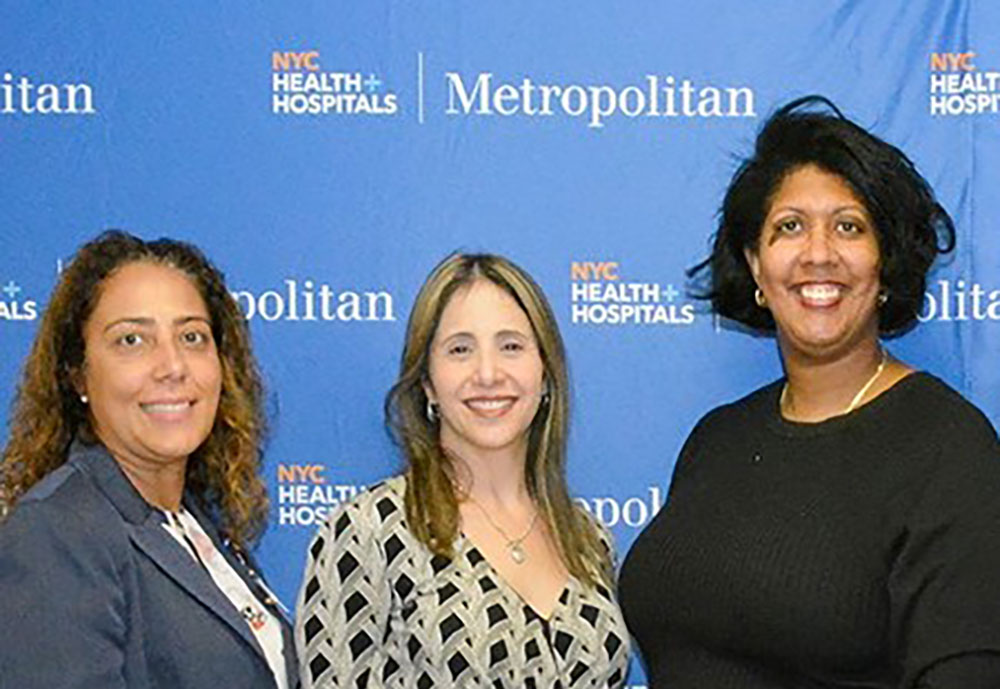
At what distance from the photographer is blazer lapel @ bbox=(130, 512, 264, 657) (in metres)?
2.05

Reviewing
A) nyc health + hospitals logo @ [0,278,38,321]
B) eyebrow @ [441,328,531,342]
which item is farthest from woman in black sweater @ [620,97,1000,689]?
nyc health + hospitals logo @ [0,278,38,321]

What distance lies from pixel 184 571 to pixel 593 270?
3.62 feet

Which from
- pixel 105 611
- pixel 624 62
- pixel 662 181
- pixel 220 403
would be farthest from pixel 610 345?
pixel 105 611

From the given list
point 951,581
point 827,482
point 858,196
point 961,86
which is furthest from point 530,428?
point 961,86

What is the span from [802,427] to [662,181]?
0.77 meters

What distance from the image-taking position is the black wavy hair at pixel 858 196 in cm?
218

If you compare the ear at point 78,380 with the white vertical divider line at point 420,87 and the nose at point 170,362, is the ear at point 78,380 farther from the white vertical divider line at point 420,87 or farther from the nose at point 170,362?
the white vertical divider line at point 420,87

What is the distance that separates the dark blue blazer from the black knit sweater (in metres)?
0.66

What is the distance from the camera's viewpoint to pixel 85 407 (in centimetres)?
216

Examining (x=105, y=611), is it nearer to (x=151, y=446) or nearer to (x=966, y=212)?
(x=151, y=446)

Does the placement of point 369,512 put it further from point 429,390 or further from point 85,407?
point 85,407

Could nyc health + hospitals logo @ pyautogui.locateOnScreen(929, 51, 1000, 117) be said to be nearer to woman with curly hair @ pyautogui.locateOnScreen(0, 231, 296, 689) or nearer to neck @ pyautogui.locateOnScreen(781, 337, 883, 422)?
neck @ pyautogui.locateOnScreen(781, 337, 883, 422)

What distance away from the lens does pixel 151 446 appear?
2.13 m

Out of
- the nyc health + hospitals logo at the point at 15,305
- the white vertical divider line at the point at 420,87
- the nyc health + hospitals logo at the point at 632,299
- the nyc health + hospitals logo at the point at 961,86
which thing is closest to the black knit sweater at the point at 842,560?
the nyc health + hospitals logo at the point at 632,299
